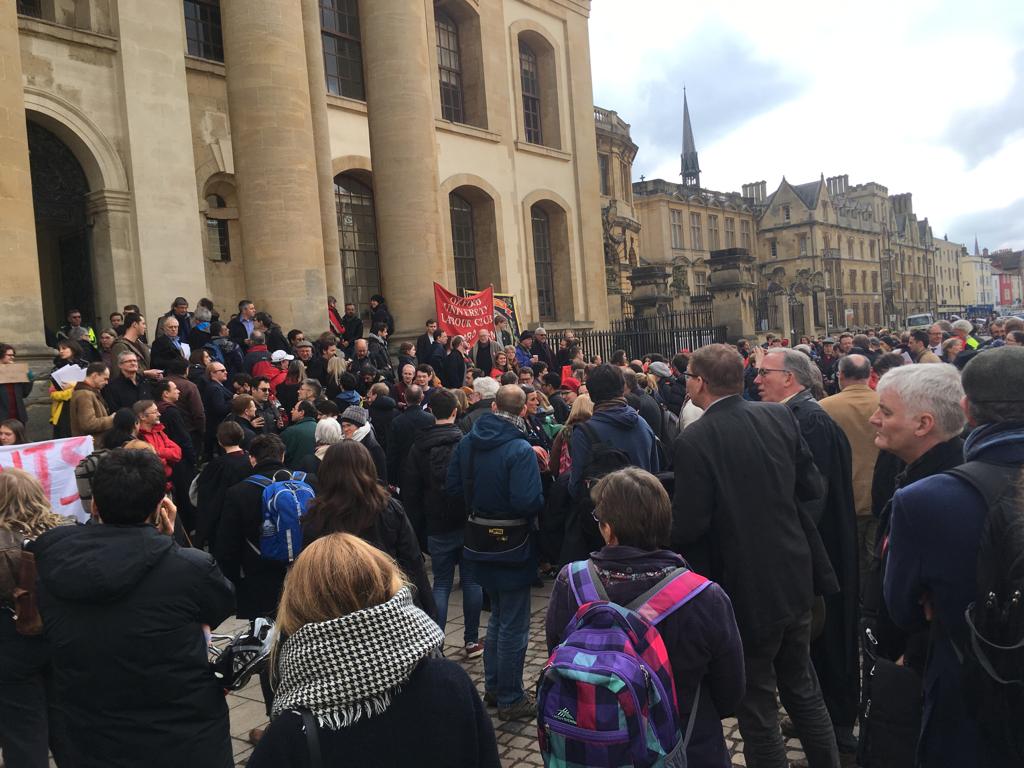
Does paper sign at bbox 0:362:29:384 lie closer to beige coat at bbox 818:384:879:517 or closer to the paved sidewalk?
the paved sidewalk

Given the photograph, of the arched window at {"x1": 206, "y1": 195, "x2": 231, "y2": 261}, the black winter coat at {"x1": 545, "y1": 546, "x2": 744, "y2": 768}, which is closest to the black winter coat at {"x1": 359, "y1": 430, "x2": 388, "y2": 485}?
the black winter coat at {"x1": 545, "y1": 546, "x2": 744, "y2": 768}

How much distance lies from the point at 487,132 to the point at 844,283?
252 feet

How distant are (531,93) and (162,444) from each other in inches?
826

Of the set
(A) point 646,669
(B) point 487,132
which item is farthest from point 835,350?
(A) point 646,669

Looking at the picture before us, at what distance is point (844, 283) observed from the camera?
89.1m

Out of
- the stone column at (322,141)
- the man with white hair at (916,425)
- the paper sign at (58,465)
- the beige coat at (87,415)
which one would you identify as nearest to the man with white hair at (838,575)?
the man with white hair at (916,425)

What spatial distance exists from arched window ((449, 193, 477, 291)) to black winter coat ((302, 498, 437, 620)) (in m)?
18.8

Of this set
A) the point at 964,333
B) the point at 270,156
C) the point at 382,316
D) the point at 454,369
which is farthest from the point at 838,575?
the point at 382,316

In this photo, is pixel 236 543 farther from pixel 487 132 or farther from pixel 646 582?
pixel 487 132

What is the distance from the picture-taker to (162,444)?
708 cm

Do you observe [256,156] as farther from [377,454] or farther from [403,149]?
[377,454]

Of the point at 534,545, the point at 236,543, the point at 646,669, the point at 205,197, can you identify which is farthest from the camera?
the point at 205,197

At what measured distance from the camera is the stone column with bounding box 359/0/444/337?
16578 millimetres

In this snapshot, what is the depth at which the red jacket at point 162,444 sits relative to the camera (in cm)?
692
